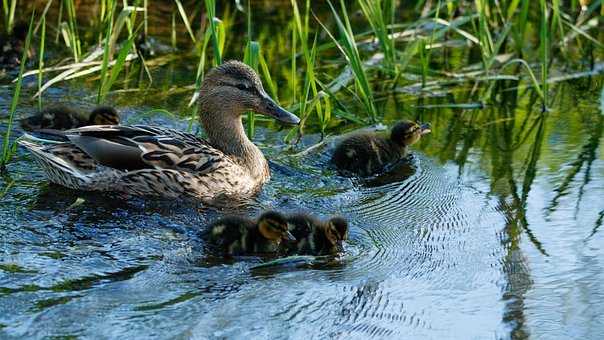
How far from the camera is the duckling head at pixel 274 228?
15.1 feet

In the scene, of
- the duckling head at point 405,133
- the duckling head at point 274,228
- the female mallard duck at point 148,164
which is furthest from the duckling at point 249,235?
the duckling head at point 405,133

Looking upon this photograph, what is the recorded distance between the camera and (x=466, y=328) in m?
3.97

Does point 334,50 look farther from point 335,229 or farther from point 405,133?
point 335,229

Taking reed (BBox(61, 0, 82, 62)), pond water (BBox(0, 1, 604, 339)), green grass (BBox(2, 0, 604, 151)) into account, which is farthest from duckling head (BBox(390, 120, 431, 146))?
reed (BBox(61, 0, 82, 62))

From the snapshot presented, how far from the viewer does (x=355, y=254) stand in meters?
4.68

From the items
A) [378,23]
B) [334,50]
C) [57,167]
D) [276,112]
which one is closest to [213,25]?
[276,112]

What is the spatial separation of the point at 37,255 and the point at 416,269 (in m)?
1.43

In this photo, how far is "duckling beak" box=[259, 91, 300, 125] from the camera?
18.7ft

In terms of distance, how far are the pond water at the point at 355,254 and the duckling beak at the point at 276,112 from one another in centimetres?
25

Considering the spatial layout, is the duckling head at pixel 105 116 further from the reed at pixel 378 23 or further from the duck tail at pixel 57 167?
the reed at pixel 378 23

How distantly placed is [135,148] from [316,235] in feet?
3.82

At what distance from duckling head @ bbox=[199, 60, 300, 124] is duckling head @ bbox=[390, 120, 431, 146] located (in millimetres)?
586

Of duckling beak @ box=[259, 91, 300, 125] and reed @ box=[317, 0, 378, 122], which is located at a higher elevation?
reed @ box=[317, 0, 378, 122]

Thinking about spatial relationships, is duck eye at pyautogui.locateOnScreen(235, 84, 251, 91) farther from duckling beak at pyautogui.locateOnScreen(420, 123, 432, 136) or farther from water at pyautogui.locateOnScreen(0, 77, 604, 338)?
duckling beak at pyautogui.locateOnScreen(420, 123, 432, 136)
